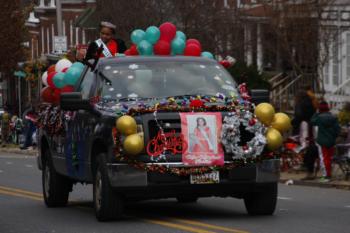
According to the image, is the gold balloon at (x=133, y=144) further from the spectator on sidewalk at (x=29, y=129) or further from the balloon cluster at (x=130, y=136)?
the spectator on sidewalk at (x=29, y=129)

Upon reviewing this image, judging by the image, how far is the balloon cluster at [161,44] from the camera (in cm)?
1580

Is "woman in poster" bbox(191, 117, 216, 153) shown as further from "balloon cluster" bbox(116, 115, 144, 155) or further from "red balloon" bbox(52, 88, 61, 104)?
"red balloon" bbox(52, 88, 61, 104)

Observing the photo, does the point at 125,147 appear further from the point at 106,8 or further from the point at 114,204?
the point at 106,8

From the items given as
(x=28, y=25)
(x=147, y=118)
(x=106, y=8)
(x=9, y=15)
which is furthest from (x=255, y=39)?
(x=28, y=25)

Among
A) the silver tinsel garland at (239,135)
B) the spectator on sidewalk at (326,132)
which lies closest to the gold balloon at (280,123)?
the silver tinsel garland at (239,135)

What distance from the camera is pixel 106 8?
43.4 meters

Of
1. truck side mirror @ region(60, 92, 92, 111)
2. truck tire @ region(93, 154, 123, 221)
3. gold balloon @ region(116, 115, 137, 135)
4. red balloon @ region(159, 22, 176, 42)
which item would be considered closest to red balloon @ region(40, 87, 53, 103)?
red balloon @ region(159, 22, 176, 42)

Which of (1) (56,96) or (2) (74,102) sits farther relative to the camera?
(1) (56,96)

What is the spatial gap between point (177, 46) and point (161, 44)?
0.70ft

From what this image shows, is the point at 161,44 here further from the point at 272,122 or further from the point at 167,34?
the point at 272,122

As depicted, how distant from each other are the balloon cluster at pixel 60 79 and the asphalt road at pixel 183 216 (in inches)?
60.8

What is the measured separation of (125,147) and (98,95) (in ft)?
5.71

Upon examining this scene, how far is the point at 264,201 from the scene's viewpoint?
1399 cm

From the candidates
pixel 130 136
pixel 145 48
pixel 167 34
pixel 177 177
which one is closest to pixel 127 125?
pixel 130 136
